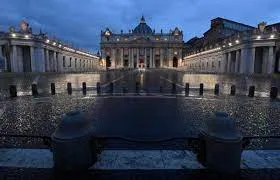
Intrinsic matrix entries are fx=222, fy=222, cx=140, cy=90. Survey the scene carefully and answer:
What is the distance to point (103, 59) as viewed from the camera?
401ft

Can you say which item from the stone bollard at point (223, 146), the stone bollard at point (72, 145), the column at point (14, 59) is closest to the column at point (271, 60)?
the stone bollard at point (223, 146)

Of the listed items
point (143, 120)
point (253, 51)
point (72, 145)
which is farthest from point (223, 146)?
point (253, 51)

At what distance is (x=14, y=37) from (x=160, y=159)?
5265 cm

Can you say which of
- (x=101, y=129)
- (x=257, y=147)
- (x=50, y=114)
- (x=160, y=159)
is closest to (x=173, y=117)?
(x=101, y=129)

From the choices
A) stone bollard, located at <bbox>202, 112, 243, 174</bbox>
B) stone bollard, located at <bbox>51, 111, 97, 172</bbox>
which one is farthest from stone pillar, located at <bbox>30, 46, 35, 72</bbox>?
stone bollard, located at <bbox>202, 112, 243, 174</bbox>

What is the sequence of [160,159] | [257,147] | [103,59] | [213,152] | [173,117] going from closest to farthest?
[213,152], [160,159], [257,147], [173,117], [103,59]

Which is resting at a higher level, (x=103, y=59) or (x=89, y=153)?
(x=103, y=59)

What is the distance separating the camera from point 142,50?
4811 inches

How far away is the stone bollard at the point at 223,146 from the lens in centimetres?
392

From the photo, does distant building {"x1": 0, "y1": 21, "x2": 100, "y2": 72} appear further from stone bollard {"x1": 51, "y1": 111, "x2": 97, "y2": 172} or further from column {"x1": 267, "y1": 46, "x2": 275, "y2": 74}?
stone bollard {"x1": 51, "y1": 111, "x2": 97, "y2": 172}

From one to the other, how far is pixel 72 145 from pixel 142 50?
395 ft

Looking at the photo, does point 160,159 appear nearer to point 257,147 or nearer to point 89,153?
point 89,153

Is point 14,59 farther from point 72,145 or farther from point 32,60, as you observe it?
point 72,145

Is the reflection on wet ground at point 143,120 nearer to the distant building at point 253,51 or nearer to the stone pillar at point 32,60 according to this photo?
the distant building at point 253,51
